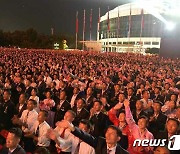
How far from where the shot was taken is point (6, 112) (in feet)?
19.5

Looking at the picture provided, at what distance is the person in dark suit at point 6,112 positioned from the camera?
5.60 m

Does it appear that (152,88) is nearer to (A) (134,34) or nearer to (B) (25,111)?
(B) (25,111)

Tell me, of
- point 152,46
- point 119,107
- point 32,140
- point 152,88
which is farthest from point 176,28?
point 152,46

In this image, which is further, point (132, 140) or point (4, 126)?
point (4, 126)

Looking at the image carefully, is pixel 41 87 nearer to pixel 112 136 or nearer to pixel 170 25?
pixel 112 136

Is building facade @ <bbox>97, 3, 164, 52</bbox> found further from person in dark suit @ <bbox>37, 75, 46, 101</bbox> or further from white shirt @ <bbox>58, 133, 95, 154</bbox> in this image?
white shirt @ <bbox>58, 133, 95, 154</bbox>

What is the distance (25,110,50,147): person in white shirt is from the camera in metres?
4.69

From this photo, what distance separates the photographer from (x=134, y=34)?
241ft

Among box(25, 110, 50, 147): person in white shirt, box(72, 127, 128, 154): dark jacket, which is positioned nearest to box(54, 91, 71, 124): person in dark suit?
box(25, 110, 50, 147): person in white shirt

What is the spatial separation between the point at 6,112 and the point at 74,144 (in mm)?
2235

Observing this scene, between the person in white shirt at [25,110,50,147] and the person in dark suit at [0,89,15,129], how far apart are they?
760 millimetres

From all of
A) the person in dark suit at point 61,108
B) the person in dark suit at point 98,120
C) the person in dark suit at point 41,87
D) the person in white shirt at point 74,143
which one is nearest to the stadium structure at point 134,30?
the person in dark suit at point 41,87

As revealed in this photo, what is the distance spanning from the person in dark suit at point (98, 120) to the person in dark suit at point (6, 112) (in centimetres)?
147

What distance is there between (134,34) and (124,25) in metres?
4.00
